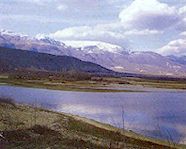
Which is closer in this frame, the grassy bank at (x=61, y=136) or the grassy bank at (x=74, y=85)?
the grassy bank at (x=61, y=136)

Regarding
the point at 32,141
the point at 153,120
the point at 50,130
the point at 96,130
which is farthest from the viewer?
the point at 153,120

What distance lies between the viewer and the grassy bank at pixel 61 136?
74.5 feet

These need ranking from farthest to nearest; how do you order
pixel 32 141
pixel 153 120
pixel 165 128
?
pixel 153 120, pixel 165 128, pixel 32 141

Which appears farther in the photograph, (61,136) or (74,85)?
(74,85)

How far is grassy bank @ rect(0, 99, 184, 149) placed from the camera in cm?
2271

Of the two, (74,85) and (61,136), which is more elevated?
(61,136)

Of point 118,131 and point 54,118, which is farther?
point 54,118

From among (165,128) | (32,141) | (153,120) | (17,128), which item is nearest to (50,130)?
(17,128)

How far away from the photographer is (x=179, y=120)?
154 ft

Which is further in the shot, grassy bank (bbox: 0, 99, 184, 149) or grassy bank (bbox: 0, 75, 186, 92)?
grassy bank (bbox: 0, 75, 186, 92)

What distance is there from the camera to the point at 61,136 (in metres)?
28.1

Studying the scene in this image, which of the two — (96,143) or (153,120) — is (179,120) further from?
(96,143)

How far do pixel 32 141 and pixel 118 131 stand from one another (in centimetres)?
1350

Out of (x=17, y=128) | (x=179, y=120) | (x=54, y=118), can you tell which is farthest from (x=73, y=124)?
(x=179, y=120)
